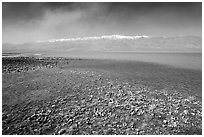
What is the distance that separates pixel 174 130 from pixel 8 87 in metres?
19.1

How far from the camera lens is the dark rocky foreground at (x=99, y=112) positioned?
365 inches

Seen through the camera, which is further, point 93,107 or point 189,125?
point 93,107

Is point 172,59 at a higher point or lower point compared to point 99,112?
higher

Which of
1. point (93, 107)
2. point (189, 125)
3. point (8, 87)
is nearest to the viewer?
point (189, 125)

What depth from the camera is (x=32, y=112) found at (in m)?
11.4

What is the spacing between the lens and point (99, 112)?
11.5 meters

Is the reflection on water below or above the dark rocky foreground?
above

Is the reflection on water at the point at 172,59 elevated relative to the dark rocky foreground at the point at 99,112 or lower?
elevated


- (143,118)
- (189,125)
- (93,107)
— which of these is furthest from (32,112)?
(189,125)

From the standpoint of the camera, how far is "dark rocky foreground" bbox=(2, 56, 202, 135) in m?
9.27

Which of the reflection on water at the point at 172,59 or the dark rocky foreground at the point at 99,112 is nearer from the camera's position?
the dark rocky foreground at the point at 99,112

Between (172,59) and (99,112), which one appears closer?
(99,112)

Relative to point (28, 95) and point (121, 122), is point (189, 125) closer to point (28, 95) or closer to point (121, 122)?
point (121, 122)

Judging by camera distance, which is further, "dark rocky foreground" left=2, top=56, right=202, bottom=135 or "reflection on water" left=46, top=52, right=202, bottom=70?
"reflection on water" left=46, top=52, right=202, bottom=70
